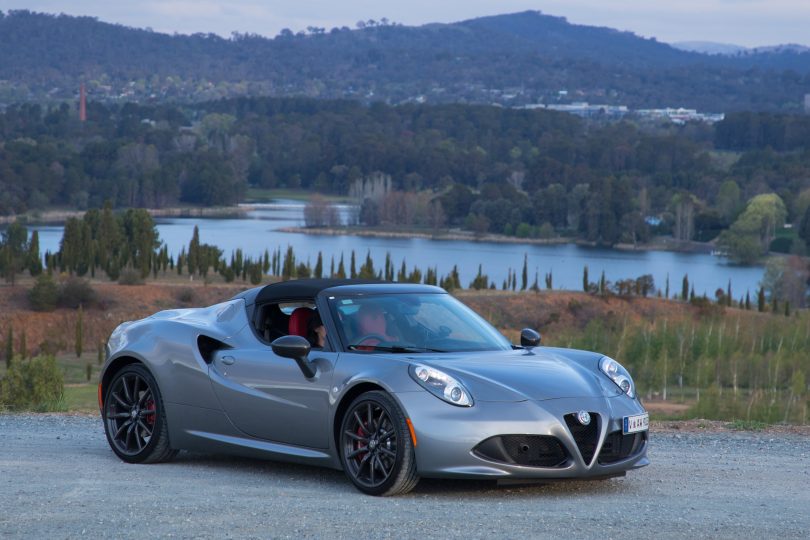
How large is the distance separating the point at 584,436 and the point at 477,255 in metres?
128

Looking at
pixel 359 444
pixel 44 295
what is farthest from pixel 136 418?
pixel 44 295

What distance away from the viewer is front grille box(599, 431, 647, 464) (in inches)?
289

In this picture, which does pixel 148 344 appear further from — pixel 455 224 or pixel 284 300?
pixel 455 224

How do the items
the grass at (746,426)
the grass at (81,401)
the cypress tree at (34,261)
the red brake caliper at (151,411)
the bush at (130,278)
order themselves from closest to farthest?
the red brake caliper at (151,411), the grass at (746,426), the grass at (81,401), the bush at (130,278), the cypress tree at (34,261)

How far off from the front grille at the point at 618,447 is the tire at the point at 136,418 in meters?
3.01

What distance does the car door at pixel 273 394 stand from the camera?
7.67 metres

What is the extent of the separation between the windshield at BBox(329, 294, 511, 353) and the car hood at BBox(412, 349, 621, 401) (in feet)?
0.81

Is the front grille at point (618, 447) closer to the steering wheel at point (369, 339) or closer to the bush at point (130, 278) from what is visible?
the steering wheel at point (369, 339)

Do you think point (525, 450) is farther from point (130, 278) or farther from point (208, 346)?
point (130, 278)

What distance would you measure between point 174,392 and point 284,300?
0.98 m

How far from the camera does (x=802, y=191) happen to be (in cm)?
16975

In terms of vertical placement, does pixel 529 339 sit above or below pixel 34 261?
above

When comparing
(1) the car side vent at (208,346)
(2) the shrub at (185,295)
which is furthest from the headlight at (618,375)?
(2) the shrub at (185,295)

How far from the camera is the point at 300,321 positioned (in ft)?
27.3
